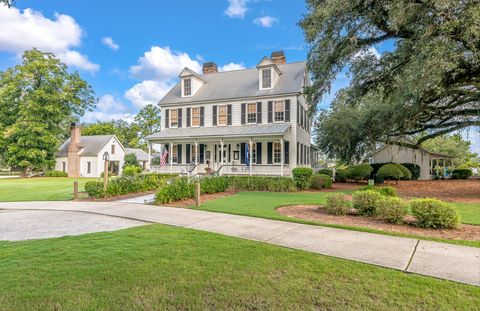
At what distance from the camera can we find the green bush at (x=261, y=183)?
1647 centimetres

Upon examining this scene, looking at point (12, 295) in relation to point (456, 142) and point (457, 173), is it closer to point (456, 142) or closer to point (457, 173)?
point (457, 173)

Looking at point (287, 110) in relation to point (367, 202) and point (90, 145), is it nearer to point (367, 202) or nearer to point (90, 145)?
point (367, 202)

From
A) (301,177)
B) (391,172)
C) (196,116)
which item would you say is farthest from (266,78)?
(391,172)

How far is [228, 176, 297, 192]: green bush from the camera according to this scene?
16469mm

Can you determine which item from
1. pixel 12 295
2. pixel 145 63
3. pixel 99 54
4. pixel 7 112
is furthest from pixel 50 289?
pixel 7 112

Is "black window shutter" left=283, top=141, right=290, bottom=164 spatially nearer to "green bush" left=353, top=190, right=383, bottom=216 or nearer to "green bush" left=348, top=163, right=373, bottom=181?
"green bush" left=348, top=163, right=373, bottom=181

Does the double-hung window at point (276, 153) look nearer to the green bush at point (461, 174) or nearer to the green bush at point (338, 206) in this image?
the green bush at point (338, 206)

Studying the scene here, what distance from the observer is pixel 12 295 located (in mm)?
3354

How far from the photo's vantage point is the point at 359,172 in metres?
22.1

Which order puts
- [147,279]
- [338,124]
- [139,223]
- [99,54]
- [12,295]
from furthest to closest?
[99,54] → [338,124] → [139,223] → [147,279] → [12,295]

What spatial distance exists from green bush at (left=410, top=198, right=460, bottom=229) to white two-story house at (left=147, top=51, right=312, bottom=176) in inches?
450

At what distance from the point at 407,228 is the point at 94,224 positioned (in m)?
7.98

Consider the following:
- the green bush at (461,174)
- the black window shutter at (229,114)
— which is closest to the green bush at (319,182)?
the black window shutter at (229,114)

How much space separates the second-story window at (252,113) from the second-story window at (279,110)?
1.50m
